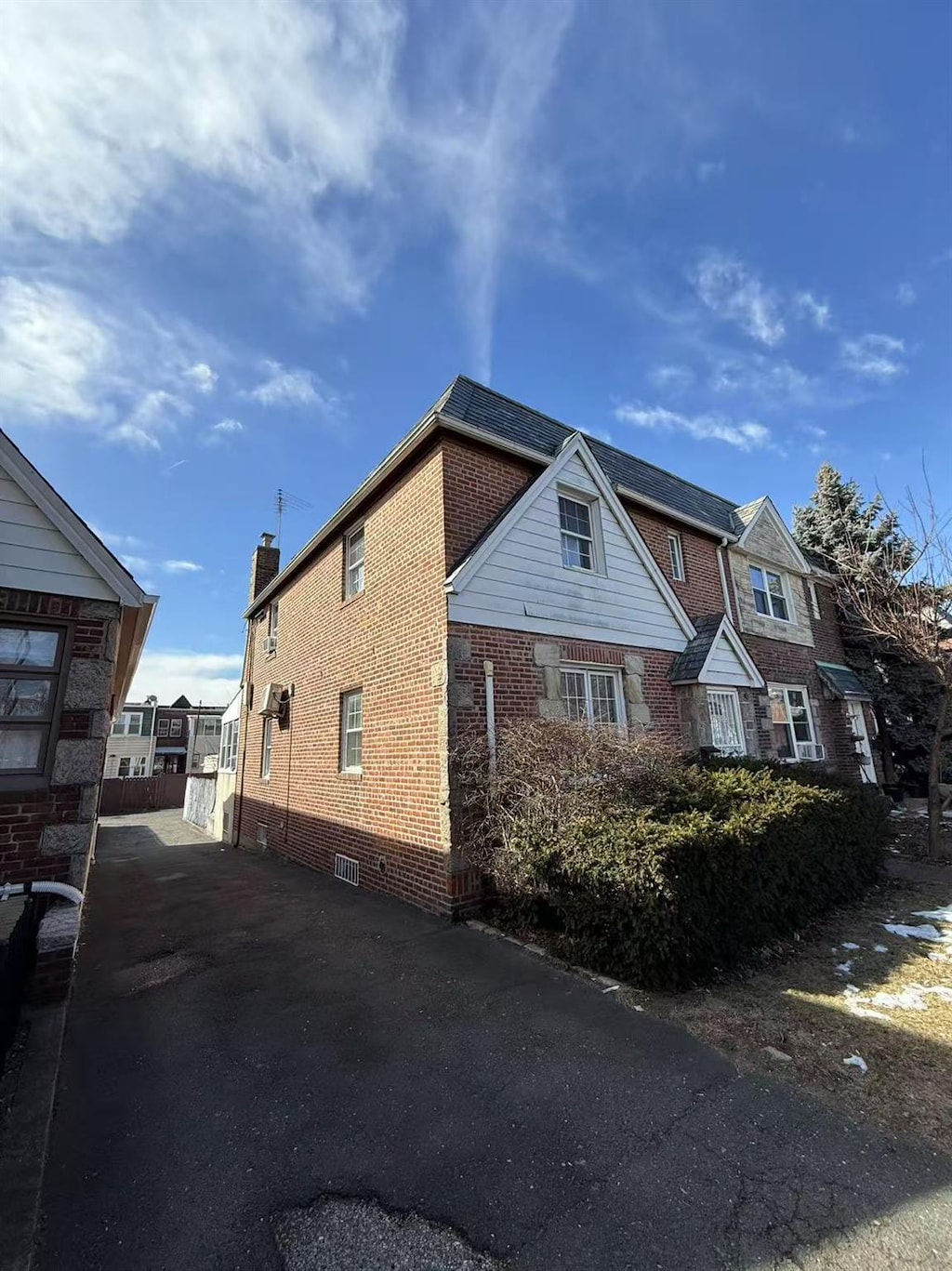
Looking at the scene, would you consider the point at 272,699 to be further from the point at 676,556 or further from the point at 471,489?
the point at 676,556

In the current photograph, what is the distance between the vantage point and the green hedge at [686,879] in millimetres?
4625

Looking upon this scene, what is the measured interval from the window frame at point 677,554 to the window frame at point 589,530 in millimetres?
3277

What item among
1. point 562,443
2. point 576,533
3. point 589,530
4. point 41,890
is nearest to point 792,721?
point 589,530

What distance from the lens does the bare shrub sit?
6.05m

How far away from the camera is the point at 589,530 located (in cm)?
984

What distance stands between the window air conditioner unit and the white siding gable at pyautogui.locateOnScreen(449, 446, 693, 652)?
7184mm

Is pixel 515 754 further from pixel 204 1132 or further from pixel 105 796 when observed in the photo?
pixel 105 796

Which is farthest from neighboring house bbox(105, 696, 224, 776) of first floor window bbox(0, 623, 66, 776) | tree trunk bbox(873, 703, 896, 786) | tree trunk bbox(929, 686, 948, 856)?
tree trunk bbox(929, 686, 948, 856)

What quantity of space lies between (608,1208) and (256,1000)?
3470 mm

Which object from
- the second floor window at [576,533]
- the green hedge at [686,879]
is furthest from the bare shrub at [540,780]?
the second floor window at [576,533]

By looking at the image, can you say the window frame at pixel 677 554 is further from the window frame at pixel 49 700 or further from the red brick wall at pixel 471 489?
the window frame at pixel 49 700

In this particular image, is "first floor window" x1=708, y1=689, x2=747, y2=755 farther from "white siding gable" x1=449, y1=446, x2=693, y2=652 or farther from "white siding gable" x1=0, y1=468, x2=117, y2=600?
"white siding gable" x1=0, y1=468, x2=117, y2=600

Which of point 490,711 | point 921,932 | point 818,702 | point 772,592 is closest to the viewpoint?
point 921,932

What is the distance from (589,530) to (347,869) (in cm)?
714
